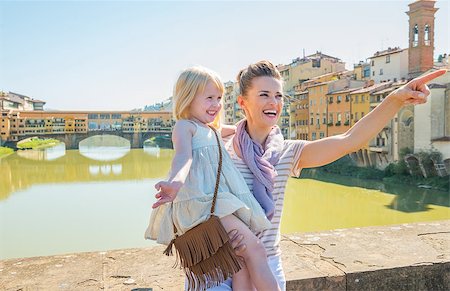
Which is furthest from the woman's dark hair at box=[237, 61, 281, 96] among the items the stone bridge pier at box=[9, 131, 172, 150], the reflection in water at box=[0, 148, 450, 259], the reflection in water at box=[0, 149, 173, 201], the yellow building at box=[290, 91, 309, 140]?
the stone bridge pier at box=[9, 131, 172, 150]

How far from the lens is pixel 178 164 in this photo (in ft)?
3.55

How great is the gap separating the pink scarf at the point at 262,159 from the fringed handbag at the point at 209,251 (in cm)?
13

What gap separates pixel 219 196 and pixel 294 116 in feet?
95.2

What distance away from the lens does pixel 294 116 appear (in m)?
29.7

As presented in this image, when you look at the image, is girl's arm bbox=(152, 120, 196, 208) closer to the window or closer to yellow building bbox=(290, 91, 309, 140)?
yellow building bbox=(290, 91, 309, 140)

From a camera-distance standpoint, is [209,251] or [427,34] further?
[427,34]

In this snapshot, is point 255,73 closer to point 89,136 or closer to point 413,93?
point 413,93

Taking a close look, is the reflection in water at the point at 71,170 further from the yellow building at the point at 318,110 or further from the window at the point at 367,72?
the window at the point at 367,72

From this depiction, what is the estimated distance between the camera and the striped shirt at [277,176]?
3.98ft

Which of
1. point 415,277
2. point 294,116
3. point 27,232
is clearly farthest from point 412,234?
point 294,116

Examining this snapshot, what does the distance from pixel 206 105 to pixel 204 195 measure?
26 cm

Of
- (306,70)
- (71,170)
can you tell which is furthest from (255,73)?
(306,70)

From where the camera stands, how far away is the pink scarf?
119cm

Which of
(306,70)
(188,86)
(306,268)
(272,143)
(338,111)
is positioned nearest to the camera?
(188,86)
